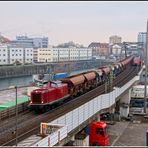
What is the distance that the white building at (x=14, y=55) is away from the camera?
135 metres

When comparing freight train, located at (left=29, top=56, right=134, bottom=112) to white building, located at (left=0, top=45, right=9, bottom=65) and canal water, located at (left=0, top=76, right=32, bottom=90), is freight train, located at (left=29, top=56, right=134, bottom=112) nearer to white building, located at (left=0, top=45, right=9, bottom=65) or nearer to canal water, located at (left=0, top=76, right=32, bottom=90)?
canal water, located at (left=0, top=76, right=32, bottom=90)

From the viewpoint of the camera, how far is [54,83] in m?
35.7

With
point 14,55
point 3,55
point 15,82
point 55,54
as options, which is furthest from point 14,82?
point 55,54

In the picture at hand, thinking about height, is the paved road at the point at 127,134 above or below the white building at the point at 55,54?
below

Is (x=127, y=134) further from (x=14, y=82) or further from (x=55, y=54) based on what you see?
(x=55, y=54)

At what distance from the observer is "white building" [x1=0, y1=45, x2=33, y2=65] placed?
134625 millimetres

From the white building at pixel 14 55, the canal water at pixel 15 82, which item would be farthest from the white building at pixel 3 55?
the canal water at pixel 15 82

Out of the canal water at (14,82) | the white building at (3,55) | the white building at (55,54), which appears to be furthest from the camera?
the white building at (55,54)

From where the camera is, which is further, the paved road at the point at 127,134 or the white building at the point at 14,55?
the white building at the point at 14,55

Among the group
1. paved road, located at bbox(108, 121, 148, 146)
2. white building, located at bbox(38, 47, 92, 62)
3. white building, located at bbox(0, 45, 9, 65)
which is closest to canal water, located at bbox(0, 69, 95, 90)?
white building, located at bbox(0, 45, 9, 65)

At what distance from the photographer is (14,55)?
144 metres

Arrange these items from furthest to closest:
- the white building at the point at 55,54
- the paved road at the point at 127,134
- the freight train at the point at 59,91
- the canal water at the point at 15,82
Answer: the white building at the point at 55,54, the canal water at the point at 15,82, the paved road at the point at 127,134, the freight train at the point at 59,91

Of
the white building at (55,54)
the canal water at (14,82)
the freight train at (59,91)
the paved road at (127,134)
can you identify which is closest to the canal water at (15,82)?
the canal water at (14,82)

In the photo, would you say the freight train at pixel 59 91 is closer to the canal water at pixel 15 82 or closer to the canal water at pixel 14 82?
the canal water at pixel 15 82
